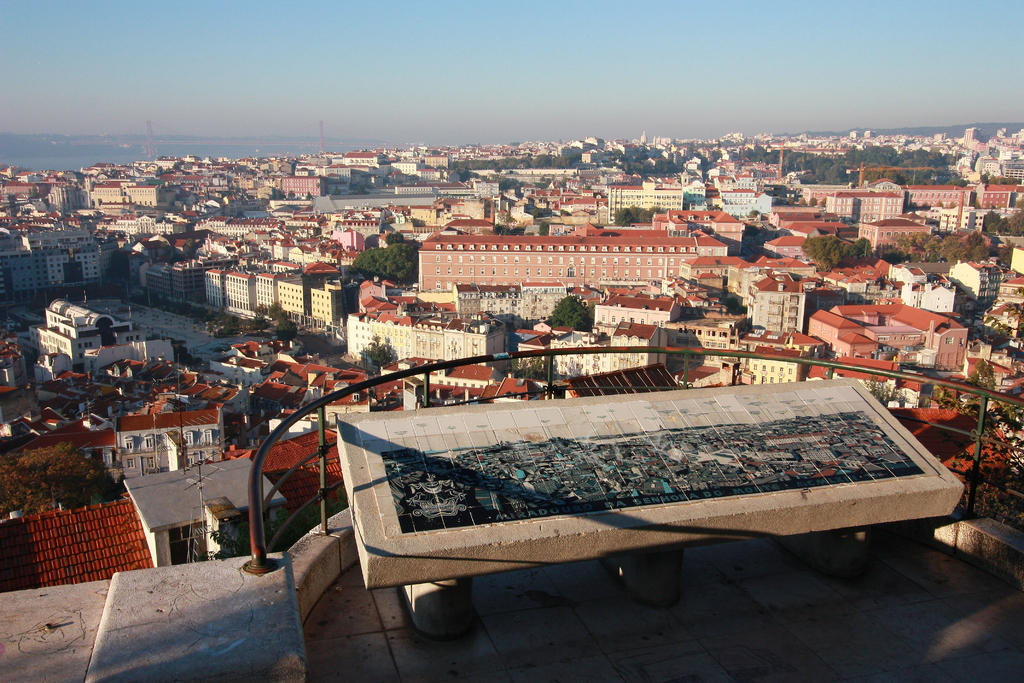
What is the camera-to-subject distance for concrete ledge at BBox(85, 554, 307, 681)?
1524 mm

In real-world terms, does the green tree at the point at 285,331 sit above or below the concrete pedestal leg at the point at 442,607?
below

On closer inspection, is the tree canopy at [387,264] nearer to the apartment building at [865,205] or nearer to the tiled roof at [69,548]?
the apartment building at [865,205]

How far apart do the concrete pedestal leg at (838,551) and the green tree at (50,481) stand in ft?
26.6

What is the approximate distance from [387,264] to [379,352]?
1335 centimetres

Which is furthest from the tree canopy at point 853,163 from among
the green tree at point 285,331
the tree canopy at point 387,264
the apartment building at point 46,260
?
the apartment building at point 46,260

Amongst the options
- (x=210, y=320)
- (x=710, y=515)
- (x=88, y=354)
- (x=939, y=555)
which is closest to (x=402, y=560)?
(x=710, y=515)

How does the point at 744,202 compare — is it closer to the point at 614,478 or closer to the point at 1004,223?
the point at 1004,223

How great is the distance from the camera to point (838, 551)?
247 centimetres

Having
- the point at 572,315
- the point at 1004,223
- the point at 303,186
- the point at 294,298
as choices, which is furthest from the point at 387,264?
the point at 303,186

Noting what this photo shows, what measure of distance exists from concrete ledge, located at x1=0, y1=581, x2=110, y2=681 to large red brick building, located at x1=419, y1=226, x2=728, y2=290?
→ 33996 millimetres

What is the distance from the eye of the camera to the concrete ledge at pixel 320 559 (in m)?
2.17

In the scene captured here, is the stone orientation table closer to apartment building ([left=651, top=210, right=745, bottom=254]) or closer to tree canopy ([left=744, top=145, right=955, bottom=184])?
apartment building ([left=651, top=210, right=745, bottom=254])

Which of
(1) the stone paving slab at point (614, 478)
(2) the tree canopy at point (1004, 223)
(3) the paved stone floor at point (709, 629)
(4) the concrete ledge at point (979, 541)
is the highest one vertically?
(1) the stone paving slab at point (614, 478)

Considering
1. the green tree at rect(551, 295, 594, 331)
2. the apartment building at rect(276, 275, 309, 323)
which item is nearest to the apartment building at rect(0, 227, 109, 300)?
the apartment building at rect(276, 275, 309, 323)
